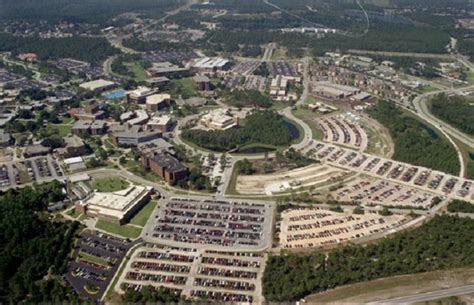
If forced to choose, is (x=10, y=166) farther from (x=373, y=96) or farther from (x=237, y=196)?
(x=373, y=96)

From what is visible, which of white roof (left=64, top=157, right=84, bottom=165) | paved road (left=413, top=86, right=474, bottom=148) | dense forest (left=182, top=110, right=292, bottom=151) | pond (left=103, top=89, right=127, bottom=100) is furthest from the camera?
pond (left=103, top=89, right=127, bottom=100)

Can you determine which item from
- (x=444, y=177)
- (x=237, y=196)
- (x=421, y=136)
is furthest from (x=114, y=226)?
(x=421, y=136)

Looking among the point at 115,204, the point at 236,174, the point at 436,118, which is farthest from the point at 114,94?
the point at 436,118

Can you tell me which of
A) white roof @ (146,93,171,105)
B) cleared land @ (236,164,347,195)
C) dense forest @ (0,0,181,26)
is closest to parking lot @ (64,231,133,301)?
cleared land @ (236,164,347,195)

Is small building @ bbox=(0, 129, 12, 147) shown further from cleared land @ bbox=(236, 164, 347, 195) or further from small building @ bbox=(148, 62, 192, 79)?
small building @ bbox=(148, 62, 192, 79)

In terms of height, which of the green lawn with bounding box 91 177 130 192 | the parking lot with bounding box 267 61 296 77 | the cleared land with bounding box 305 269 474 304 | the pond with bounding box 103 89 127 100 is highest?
the cleared land with bounding box 305 269 474 304

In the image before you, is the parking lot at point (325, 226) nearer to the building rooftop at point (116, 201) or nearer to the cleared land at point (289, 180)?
the cleared land at point (289, 180)

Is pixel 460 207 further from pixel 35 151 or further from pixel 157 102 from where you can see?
pixel 35 151
